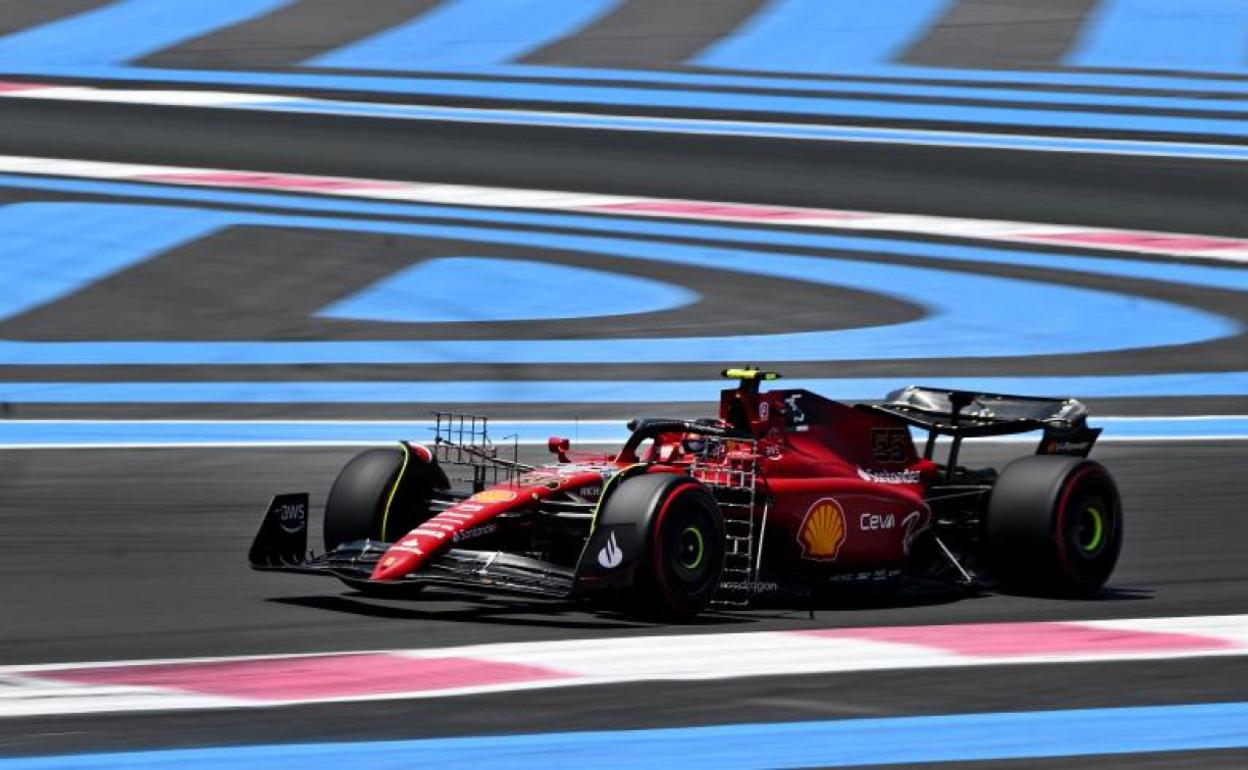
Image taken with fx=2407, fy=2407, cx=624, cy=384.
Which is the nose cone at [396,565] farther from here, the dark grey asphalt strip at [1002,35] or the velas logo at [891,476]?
the dark grey asphalt strip at [1002,35]

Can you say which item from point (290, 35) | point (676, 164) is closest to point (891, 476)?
point (676, 164)

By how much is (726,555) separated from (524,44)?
72.2 ft

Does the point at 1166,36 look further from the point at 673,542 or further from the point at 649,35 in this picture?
the point at 673,542

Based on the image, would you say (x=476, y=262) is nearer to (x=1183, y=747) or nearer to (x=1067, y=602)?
(x=1067, y=602)

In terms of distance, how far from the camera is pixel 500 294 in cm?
1928

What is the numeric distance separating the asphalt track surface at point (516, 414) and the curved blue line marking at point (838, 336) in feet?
1.05

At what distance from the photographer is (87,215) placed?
865 inches

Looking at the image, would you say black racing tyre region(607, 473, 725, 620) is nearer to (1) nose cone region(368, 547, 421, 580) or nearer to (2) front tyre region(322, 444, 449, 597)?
(1) nose cone region(368, 547, 421, 580)

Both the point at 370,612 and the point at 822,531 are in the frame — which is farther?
the point at 822,531

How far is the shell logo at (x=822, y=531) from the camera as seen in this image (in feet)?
32.9

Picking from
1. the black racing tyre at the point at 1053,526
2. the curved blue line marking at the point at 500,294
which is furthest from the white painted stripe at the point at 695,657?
the curved blue line marking at the point at 500,294

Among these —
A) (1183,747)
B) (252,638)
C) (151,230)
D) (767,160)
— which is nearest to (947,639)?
(1183,747)

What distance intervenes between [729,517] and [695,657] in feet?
4.85

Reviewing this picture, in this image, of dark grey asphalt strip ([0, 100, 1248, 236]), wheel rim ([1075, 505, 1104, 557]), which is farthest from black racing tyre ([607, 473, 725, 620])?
dark grey asphalt strip ([0, 100, 1248, 236])
